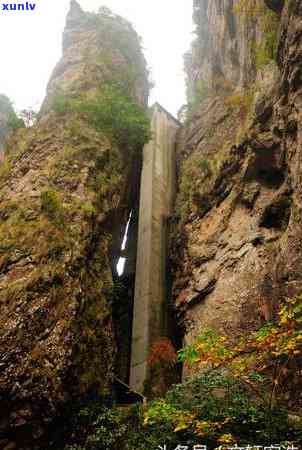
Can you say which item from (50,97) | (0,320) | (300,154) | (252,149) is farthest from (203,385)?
(50,97)

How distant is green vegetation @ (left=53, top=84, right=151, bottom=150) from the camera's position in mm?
16094

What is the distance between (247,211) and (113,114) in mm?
7157

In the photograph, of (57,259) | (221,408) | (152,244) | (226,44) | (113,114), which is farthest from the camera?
(226,44)

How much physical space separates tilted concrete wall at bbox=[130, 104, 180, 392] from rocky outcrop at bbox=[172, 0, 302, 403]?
886mm

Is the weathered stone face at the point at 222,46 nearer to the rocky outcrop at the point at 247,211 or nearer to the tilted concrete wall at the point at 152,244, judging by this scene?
the rocky outcrop at the point at 247,211

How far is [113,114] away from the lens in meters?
16.9

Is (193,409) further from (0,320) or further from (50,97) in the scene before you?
(50,97)

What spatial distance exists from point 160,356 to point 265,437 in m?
7.32

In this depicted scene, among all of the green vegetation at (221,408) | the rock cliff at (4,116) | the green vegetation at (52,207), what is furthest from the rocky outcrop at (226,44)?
the rock cliff at (4,116)

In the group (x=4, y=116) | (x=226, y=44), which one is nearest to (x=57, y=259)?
(x=226, y=44)

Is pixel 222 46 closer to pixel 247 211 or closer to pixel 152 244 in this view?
pixel 152 244

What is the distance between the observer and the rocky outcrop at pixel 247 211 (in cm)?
968

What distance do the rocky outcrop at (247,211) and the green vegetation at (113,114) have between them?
2.84 metres

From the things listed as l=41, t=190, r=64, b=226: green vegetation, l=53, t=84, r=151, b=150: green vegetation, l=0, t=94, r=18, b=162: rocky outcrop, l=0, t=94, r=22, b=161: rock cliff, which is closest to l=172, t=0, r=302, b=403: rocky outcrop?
l=53, t=84, r=151, b=150: green vegetation
